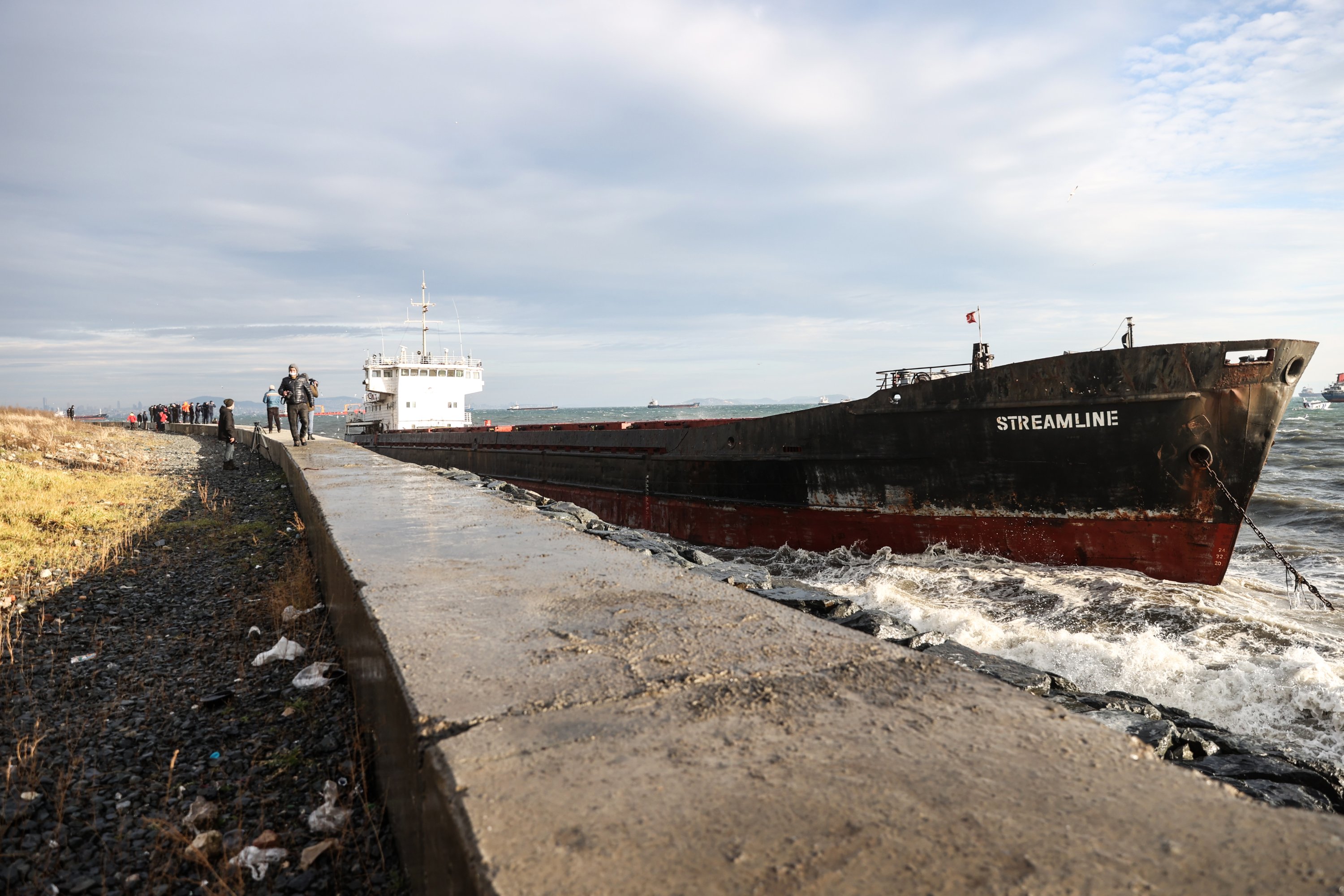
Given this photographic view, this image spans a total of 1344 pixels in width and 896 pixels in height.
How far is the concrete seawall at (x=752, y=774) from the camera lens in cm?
124

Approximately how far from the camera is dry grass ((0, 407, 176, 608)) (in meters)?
6.42

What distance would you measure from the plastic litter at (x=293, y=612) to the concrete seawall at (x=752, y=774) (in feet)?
8.27

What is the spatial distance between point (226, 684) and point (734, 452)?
8147 millimetres

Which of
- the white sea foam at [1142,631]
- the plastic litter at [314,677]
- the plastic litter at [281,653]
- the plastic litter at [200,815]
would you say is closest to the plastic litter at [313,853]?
the plastic litter at [200,815]

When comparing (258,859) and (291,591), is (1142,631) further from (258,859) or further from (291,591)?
(291,591)

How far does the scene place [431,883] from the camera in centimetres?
167

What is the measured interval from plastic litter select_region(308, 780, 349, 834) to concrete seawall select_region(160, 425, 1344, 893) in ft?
0.80

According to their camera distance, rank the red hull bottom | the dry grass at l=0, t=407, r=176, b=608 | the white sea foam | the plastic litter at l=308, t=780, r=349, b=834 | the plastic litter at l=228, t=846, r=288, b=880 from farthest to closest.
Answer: the red hull bottom
the dry grass at l=0, t=407, r=176, b=608
the white sea foam
the plastic litter at l=308, t=780, r=349, b=834
the plastic litter at l=228, t=846, r=288, b=880

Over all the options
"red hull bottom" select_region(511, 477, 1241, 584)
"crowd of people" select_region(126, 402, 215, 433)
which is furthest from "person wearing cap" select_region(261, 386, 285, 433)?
"crowd of people" select_region(126, 402, 215, 433)

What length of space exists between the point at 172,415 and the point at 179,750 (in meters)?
61.1

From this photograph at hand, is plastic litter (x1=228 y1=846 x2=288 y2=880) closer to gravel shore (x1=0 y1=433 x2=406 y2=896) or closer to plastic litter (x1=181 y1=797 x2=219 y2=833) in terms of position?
gravel shore (x1=0 y1=433 x2=406 y2=896)

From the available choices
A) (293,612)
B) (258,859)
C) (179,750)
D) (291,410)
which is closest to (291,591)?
(293,612)

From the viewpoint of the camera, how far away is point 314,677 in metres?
3.68

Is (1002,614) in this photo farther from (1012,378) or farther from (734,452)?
(734,452)
